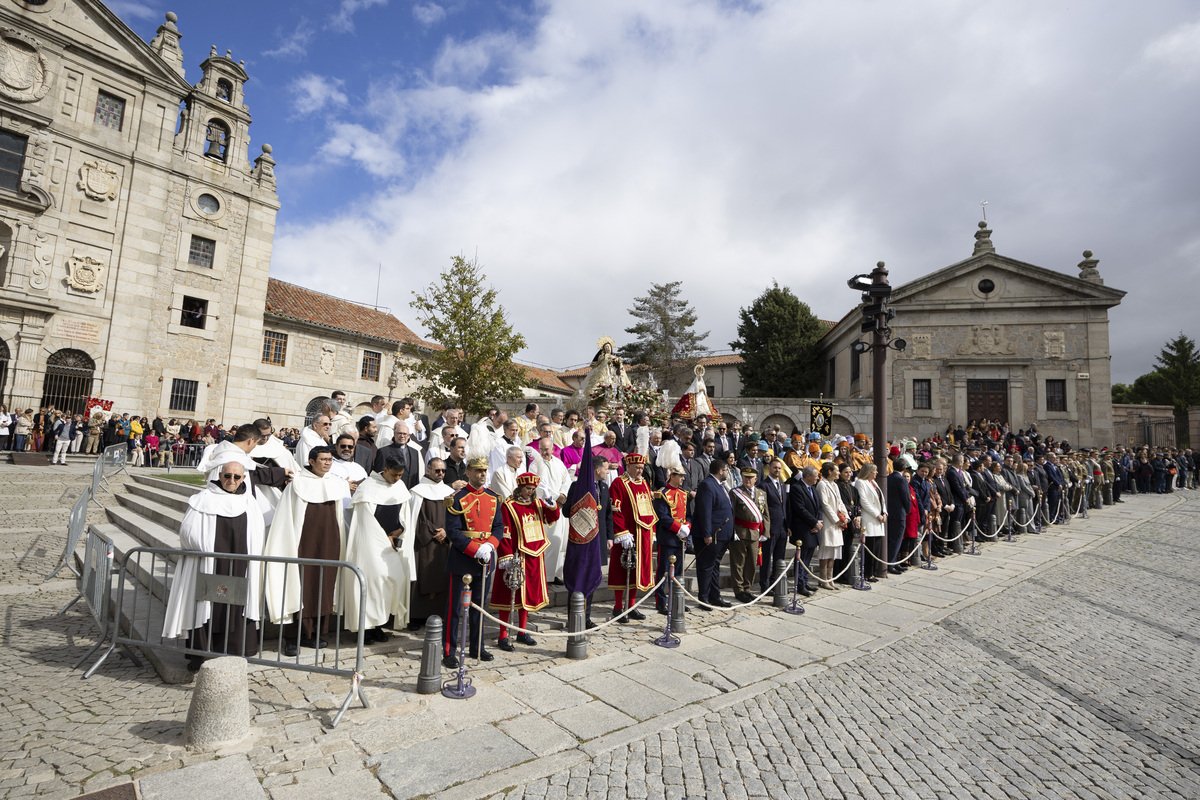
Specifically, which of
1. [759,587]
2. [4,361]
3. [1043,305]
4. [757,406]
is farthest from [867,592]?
[4,361]

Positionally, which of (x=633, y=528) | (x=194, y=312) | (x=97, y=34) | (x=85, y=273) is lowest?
(x=633, y=528)

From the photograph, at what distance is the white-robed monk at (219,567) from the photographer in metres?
4.77

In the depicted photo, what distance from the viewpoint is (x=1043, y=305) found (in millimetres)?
27453

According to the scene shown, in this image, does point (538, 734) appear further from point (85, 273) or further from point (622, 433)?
point (85, 273)

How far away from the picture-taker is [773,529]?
8.19m

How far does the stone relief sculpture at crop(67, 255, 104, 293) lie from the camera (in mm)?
22094

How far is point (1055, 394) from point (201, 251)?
39455 mm

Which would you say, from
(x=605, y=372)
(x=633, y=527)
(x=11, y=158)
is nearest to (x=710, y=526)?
(x=633, y=527)

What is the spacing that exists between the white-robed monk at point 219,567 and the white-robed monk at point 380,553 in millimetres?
835

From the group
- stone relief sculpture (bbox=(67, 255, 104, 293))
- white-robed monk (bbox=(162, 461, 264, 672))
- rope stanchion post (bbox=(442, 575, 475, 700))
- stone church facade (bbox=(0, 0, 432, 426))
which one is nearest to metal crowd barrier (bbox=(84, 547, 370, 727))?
white-robed monk (bbox=(162, 461, 264, 672))

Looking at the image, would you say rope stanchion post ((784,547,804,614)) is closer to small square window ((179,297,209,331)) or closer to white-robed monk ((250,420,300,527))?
white-robed monk ((250,420,300,527))

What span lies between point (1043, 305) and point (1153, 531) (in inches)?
656

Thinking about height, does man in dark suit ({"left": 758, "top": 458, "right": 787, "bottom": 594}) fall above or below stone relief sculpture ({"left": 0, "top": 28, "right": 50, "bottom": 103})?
below

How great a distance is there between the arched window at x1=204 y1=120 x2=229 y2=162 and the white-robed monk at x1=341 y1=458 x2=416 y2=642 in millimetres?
28287
